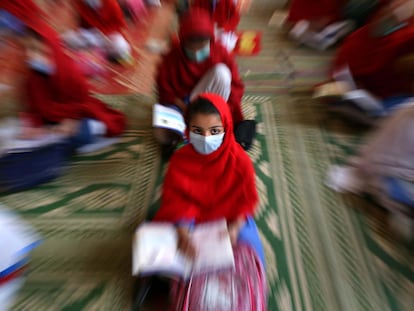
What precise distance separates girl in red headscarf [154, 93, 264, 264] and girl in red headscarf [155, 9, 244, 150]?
0.51 metres

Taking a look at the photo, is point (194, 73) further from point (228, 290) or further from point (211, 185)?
point (228, 290)

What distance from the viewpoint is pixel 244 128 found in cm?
147

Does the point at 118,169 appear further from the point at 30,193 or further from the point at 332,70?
the point at 332,70

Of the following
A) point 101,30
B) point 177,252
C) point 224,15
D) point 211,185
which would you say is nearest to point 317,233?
point 211,185

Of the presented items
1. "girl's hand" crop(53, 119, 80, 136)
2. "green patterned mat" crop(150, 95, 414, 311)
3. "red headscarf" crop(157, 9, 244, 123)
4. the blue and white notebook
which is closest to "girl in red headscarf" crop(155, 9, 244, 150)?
"red headscarf" crop(157, 9, 244, 123)

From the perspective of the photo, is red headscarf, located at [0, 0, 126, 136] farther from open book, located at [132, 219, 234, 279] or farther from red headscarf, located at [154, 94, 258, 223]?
open book, located at [132, 219, 234, 279]

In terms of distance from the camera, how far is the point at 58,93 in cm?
137

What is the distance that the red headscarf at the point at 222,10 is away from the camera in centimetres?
190

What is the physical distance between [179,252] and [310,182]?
30.5 inches

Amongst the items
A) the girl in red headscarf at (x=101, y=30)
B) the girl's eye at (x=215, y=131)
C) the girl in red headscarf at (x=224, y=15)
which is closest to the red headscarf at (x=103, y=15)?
the girl in red headscarf at (x=101, y=30)

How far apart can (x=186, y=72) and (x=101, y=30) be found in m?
1.00

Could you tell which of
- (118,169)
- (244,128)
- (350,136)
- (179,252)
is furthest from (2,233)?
(350,136)

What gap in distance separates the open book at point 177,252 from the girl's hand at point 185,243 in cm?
1

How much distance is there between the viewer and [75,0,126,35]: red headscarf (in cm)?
194
